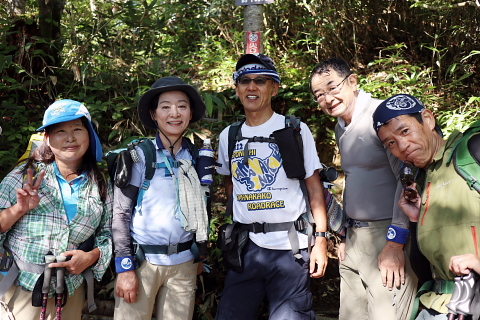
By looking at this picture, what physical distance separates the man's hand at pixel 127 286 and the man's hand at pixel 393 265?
5.85 feet

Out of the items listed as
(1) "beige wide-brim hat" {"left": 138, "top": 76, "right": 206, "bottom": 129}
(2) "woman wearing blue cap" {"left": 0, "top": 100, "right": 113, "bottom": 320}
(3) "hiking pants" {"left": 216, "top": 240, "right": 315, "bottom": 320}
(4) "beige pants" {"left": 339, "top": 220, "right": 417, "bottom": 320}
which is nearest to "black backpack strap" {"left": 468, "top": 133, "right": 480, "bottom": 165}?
(4) "beige pants" {"left": 339, "top": 220, "right": 417, "bottom": 320}

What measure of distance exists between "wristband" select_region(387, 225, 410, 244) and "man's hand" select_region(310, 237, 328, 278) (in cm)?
52

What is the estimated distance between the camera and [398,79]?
21.4 feet

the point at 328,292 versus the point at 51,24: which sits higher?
the point at 51,24

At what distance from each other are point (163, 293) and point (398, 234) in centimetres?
177

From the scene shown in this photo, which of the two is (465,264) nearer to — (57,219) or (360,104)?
(360,104)

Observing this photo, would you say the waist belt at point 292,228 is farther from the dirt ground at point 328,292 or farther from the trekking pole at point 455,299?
the dirt ground at point 328,292

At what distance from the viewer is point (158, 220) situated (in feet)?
10.8

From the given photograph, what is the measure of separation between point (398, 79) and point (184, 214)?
4.51 metres

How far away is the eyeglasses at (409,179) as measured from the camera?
9.52ft

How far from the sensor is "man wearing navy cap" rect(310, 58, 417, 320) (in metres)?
3.15

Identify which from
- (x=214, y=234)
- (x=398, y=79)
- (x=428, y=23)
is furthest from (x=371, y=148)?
(x=428, y=23)

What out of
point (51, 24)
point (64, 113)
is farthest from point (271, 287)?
point (51, 24)

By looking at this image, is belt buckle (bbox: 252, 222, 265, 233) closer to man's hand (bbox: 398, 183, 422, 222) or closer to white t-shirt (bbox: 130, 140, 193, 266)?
white t-shirt (bbox: 130, 140, 193, 266)
